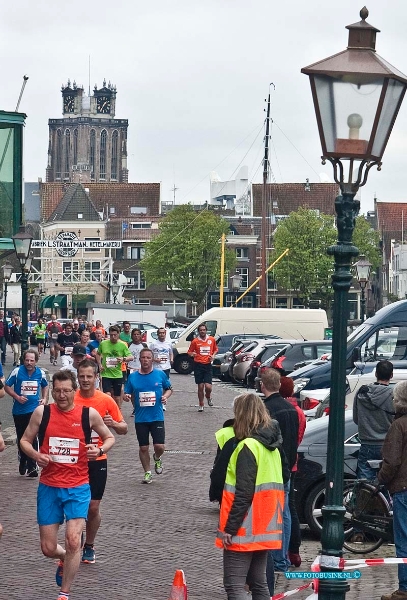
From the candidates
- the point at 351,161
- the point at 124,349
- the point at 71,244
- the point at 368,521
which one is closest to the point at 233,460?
the point at 351,161

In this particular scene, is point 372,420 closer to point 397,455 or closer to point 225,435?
point 397,455

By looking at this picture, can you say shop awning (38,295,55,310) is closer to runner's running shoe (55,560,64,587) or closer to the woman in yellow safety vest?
runner's running shoe (55,560,64,587)

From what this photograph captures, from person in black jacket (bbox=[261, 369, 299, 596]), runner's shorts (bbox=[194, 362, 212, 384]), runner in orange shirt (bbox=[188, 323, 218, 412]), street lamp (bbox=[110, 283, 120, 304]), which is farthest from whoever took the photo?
street lamp (bbox=[110, 283, 120, 304])

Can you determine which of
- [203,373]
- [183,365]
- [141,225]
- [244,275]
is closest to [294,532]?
[203,373]

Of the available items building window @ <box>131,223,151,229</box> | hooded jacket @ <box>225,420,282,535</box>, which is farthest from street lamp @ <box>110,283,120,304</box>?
hooded jacket @ <box>225,420,282,535</box>

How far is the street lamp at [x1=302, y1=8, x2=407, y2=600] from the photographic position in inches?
296

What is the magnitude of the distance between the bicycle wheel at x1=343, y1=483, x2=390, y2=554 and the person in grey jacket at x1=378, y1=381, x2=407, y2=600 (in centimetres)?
166

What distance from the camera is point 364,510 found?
11.7 meters

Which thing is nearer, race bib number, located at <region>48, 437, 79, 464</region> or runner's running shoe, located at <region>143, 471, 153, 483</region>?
race bib number, located at <region>48, 437, 79, 464</region>

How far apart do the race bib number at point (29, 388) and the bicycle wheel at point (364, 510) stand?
19.6 feet

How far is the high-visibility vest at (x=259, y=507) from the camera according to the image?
7.91 metres

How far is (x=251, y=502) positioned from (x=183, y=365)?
3988 centimetres

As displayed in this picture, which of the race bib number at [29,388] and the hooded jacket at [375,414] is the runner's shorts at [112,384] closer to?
the race bib number at [29,388]

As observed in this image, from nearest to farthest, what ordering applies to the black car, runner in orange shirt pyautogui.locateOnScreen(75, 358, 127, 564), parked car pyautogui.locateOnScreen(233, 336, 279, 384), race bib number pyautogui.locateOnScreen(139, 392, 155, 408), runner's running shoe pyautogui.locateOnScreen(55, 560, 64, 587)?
runner's running shoe pyautogui.locateOnScreen(55, 560, 64, 587), runner in orange shirt pyautogui.locateOnScreen(75, 358, 127, 564), the black car, race bib number pyautogui.locateOnScreen(139, 392, 155, 408), parked car pyautogui.locateOnScreen(233, 336, 279, 384)
